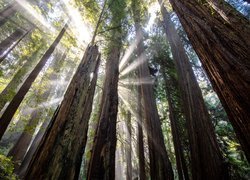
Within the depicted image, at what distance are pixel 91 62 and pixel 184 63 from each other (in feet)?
12.7

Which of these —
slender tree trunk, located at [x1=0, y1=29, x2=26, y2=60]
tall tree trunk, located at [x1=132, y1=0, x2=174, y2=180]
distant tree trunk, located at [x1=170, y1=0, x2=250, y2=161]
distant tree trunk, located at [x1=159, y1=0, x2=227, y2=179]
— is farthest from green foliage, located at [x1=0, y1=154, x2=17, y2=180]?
slender tree trunk, located at [x1=0, y1=29, x2=26, y2=60]

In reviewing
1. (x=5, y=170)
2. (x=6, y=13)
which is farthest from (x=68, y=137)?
(x=6, y=13)

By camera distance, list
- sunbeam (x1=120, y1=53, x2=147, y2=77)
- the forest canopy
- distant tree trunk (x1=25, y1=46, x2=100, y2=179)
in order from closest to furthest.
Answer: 1. the forest canopy
2. distant tree trunk (x1=25, y1=46, x2=100, y2=179)
3. sunbeam (x1=120, y1=53, x2=147, y2=77)

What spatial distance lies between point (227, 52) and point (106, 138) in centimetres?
466

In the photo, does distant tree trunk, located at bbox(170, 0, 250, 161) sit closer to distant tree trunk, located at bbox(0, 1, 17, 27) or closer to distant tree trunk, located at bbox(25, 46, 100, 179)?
distant tree trunk, located at bbox(25, 46, 100, 179)

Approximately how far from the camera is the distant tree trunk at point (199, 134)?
16.4 ft

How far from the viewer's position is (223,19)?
1825 mm

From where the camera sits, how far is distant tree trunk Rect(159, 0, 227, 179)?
5.01m

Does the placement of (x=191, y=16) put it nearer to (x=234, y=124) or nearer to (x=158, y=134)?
(x=234, y=124)

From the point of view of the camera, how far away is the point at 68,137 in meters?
3.87

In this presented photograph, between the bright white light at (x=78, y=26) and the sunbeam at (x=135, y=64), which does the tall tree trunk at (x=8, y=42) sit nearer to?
the bright white light at (x=78, y=26)

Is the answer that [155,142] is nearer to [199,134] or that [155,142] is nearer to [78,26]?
[199,134]

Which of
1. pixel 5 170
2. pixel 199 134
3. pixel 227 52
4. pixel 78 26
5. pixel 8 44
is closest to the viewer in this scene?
pixel 227 52

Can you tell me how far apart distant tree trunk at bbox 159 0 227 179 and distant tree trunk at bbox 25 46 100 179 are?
3.08 m
